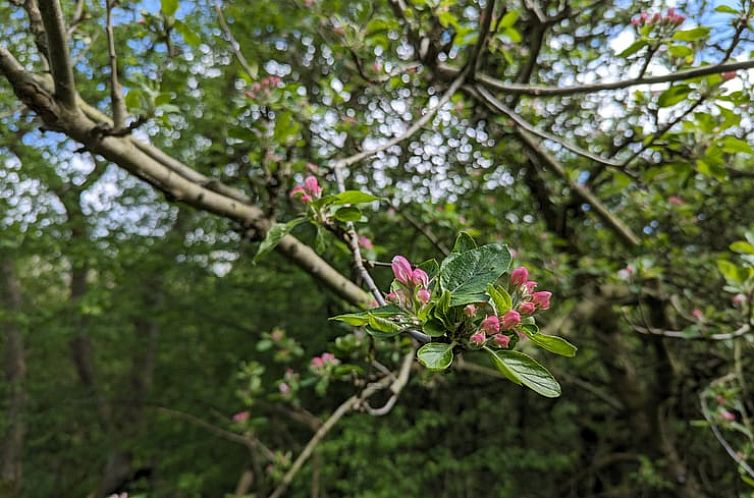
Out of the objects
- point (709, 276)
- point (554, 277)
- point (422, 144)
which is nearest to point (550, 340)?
point (554, 277)

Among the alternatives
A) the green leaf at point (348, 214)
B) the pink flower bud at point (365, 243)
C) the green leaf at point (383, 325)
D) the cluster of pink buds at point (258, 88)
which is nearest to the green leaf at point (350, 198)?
the green leaf at point (348, 214)

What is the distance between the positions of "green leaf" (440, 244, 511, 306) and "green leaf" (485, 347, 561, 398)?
3.7 inches

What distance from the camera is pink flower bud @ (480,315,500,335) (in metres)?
0.77

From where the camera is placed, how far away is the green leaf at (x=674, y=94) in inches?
62.6

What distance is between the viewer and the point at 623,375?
4051 mm

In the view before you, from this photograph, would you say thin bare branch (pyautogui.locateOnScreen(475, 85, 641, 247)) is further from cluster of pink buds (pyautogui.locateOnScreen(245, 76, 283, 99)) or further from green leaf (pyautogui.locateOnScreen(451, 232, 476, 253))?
green leaf (pyautogui.locateOnScreen(451, 232, 476, 253))

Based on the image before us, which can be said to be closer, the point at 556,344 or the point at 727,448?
the point at 556,344

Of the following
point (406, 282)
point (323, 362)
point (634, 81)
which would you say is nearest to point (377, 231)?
point (323, 362)

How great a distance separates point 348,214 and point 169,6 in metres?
1.01

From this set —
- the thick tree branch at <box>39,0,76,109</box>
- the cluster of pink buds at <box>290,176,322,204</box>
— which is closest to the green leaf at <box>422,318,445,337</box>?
the cluster of pink buds at <box>290,176,322,204</box>

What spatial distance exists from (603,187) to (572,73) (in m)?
0.85

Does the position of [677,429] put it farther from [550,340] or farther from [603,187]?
[550,340]

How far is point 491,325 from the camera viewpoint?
775 millimetres

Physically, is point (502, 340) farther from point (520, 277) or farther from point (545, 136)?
point (545, 136)
